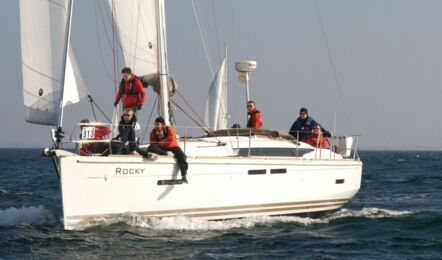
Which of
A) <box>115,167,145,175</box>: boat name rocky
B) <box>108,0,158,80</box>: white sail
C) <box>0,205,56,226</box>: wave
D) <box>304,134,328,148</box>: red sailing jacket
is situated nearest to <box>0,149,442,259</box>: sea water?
<box>0,205,56,226</box>: wave

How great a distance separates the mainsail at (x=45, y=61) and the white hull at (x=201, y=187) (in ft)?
4.71

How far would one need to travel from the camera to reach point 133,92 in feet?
46.8

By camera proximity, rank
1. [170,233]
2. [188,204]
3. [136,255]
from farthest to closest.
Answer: [188,204] < [170,233] < [136,255]

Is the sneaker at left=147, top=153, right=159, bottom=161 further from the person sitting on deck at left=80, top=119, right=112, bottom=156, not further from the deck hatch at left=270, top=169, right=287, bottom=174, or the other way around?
the deck hatch at left=270, top=169, right=287, bottom=174

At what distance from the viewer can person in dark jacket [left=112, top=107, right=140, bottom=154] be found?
12.9 metres

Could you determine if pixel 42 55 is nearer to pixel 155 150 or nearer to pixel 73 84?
pixel 73 84

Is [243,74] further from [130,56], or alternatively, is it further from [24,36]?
[24,36]

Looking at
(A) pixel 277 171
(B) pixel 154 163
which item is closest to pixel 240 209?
(A) pixel 277 171

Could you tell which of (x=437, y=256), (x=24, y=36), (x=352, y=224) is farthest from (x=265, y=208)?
(x=24, y=36)

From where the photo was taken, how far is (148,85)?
602 inches

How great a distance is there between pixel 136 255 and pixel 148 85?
5.30 metres

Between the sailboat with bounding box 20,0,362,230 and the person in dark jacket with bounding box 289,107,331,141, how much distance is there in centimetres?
82

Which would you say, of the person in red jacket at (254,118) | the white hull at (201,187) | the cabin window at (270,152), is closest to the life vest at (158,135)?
the white hull at (201,187)

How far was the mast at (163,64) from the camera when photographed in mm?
14555
